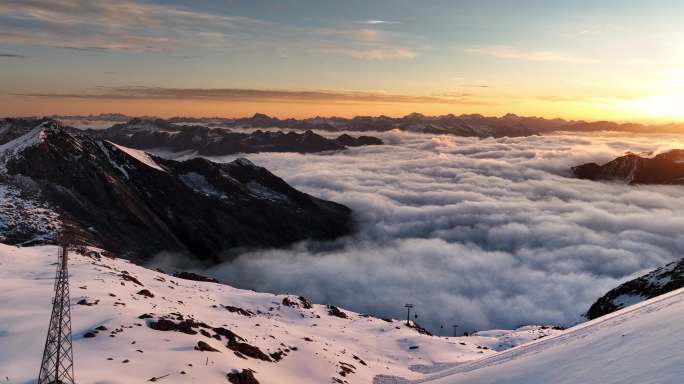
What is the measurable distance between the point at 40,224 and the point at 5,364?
388ft

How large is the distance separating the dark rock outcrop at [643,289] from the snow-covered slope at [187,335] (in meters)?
29.3

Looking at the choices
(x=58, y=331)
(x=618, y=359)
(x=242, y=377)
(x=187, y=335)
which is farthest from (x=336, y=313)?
(x=618, y=359)

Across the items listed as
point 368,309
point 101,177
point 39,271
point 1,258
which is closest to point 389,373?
point 39,271

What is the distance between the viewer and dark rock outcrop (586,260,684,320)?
78938 millimetres

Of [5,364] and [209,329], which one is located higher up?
[5,364]

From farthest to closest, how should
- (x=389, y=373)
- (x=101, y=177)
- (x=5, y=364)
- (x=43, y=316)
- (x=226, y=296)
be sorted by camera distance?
1. (x=101, y=177)
2. (x=226, y=296)
3. (x=389, y=373)
4. (x=43, y=316)
5. (x=5, y=364)

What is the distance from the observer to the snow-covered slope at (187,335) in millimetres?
33750

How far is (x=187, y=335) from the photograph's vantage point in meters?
42.3

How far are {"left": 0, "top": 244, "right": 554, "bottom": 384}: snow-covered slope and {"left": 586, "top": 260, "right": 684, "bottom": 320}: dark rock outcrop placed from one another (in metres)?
29.3

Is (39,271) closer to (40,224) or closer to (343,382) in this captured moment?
(343,382)

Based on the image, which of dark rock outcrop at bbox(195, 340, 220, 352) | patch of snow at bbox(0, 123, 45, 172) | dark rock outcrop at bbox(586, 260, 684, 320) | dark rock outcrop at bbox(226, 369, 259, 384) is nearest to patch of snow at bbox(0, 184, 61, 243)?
patch of snow at bbox(0, 123, 45, 172)

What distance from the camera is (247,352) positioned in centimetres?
4612

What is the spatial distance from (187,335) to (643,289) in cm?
8177

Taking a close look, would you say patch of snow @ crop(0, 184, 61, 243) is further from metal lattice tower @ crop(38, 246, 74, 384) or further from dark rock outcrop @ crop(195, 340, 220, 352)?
metal lattice tower @ crop(38, 246, 74, 384)
